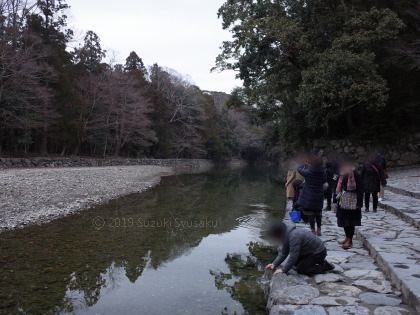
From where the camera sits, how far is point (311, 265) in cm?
409

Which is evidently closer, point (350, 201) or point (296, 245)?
point (296, 245)

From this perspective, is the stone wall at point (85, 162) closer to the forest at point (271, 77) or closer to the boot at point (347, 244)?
the forest at point (271, 77)

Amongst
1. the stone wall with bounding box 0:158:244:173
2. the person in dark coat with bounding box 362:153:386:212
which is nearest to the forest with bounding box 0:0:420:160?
the stone wall with bounding box 0:158:244:173

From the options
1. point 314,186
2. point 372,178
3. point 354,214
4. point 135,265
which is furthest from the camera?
point 372,178

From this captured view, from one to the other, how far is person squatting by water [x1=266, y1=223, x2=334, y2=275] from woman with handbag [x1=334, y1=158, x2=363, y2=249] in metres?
1.12

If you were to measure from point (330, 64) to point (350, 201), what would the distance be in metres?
10.1

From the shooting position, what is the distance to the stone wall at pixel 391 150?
16.4 m

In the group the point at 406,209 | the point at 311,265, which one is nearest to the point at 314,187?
the point at 311,265

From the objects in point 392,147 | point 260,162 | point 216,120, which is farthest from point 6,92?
point 260,162

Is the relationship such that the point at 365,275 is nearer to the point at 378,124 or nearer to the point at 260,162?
the point at 378,124

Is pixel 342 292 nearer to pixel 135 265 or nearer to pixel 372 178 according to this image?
pixel 135 265

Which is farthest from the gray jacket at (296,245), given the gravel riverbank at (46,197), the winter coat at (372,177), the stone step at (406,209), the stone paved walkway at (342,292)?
the gravel riverbank at (46,197)

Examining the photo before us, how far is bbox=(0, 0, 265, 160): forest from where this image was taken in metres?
20.8

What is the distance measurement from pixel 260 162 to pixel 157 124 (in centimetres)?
3583
